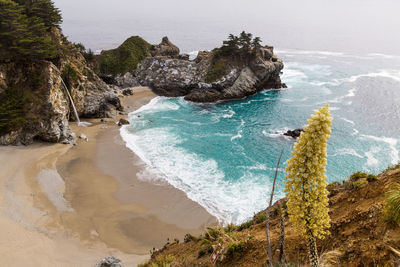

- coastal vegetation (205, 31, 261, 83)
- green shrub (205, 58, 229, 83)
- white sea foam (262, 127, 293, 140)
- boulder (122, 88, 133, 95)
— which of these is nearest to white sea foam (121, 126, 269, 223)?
white sea foam (262, 127, 293, 140)

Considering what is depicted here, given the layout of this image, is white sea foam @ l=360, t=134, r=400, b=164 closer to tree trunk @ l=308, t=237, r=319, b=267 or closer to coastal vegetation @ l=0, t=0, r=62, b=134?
tree trunk @ l=308, t=237, r=319, b=267

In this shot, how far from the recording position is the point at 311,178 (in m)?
6.18

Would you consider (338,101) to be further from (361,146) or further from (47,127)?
(47,127)

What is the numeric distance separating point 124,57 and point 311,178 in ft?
253

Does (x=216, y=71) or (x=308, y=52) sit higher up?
(x=308, y=52)

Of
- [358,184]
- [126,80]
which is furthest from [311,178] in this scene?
[126,80]

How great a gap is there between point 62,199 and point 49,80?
18189 mm

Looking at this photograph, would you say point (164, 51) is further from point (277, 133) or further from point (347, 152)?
point (347, 152)

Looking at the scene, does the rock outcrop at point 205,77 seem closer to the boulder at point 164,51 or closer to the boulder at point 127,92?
the boulder at point 164,51

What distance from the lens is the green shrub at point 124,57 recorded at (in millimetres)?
72375

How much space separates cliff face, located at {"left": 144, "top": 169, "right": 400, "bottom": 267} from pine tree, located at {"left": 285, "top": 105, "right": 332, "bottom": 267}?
66.7 inches

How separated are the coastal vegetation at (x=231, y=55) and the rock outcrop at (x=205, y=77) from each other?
1.32ft

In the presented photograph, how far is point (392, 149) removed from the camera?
1486 inches

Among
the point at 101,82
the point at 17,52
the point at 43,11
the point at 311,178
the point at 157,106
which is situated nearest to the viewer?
the point at 311,178
